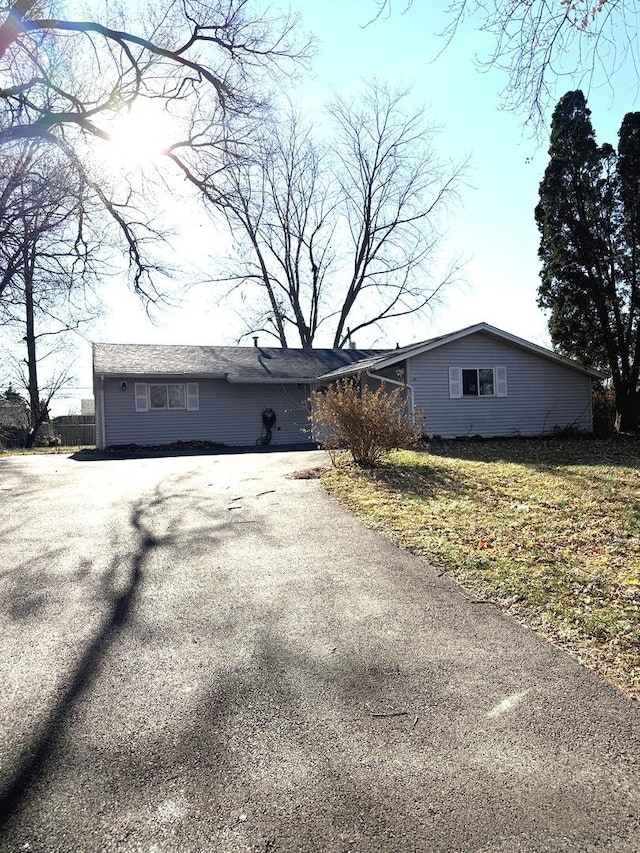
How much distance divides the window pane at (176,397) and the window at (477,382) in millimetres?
9110

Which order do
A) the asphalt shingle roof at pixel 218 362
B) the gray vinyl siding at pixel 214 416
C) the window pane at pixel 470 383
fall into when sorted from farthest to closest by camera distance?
the asphalt shingle roof at pixel 218 362 → the gray vinyl siding at pixel 214 416 → the window pane at pixel 470 383

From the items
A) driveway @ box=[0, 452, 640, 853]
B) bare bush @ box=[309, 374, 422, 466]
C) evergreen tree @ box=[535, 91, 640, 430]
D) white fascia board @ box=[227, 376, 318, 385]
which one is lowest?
driveway @ box=[0, 452, 640, 853]

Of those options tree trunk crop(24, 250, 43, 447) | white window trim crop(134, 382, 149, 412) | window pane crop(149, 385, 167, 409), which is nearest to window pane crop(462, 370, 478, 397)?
window pane crop(149, 385, 167, 409)

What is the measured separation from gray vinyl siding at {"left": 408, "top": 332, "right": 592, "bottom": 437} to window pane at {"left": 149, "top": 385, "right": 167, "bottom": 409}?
8.51 metres

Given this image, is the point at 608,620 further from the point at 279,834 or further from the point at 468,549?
the point at 279,834

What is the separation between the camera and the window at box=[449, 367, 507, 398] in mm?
16516

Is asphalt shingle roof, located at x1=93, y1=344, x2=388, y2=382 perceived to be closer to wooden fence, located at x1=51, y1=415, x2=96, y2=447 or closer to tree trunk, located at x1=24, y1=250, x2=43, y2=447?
wooden fence, located at x1=51, y1=415, x2=96, y2=447

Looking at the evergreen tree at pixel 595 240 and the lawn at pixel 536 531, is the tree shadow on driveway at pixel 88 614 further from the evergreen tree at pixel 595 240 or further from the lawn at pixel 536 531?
the evergreen tree at pixel 595 240

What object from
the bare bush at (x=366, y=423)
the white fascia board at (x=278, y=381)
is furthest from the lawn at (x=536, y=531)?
the white fascia board at (x=278, y=381)

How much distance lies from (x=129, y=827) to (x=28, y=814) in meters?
0.37

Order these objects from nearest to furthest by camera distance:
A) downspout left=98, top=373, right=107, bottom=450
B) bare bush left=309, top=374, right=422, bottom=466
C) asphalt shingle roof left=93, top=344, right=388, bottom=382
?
bare bush left=309, top=374, right=422, bottom=466
downspout left=98, top=373, right=107, bottom=450
asphalt shingle roof left=93, top=344, right=388, bottom=382

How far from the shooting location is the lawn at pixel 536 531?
3.42 meters

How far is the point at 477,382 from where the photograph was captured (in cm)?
1684

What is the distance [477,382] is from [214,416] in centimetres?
902
